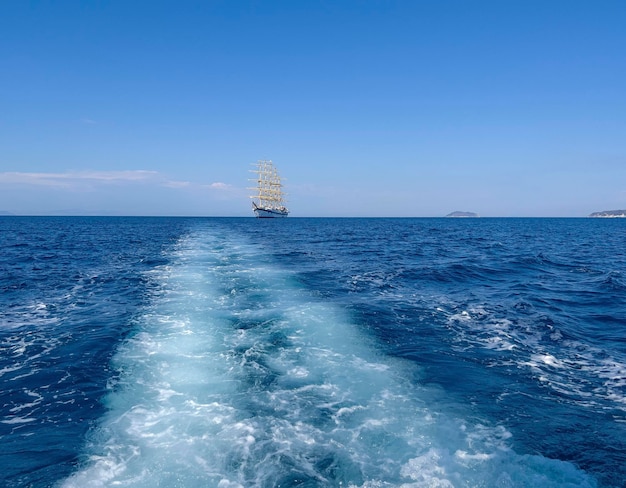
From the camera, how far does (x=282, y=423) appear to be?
8.12 m

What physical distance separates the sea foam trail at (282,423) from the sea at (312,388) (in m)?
0.04

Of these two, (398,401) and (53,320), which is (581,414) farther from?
(53,320)

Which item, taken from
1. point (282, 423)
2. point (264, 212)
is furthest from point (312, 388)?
point (264, 212)

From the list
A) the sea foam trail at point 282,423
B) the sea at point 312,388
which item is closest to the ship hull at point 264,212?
the sea at point 312,388

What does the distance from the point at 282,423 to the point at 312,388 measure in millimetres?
1891

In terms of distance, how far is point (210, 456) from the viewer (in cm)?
708

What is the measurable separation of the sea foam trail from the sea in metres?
0.04

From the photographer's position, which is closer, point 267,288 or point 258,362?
point 258,362

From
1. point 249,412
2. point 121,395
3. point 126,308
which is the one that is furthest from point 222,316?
point 249,412

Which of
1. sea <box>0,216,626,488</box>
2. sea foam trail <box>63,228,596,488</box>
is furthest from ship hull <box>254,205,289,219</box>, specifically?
sea foam trail <box>63,228,596,488</box>

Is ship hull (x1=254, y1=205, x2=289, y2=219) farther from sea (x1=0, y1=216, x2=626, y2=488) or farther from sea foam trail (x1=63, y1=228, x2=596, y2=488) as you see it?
sea foam trail (x1=63, y1=228, x2=596, y2=488)

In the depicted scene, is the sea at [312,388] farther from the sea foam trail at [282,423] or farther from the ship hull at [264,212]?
the ship hull at [264,212]

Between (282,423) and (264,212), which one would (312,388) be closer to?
(282,423)

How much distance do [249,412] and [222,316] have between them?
8450mm
